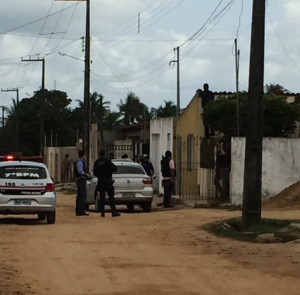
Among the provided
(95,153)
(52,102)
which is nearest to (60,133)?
(52,102)

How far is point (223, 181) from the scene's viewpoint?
1016 inches

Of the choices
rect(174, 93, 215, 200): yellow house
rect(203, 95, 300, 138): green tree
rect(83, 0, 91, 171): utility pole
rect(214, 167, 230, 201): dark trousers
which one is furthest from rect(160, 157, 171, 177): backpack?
rect(83, 0, 91, 171): utility pole

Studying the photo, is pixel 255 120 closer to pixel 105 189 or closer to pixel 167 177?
pixel 105 189

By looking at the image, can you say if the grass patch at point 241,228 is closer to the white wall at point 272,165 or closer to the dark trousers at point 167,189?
the white wall at point 272,165

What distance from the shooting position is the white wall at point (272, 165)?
2427 centimetres

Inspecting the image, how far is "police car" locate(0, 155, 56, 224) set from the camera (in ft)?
65.4

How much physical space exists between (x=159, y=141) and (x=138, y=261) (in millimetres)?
26298

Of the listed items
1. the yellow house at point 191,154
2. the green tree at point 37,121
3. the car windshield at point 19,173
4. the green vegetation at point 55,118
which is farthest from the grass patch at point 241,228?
the green tree at point 37,121

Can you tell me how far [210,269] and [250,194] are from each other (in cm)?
603

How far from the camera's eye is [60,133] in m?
90.8

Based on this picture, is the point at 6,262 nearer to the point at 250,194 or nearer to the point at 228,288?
the point at 228,288

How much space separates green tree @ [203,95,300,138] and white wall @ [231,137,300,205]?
471 cm

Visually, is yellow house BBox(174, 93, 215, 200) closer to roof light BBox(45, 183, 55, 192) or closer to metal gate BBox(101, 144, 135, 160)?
roof light BBox(45, 183, 55, 192)

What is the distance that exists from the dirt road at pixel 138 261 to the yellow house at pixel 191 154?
36.1 feet
